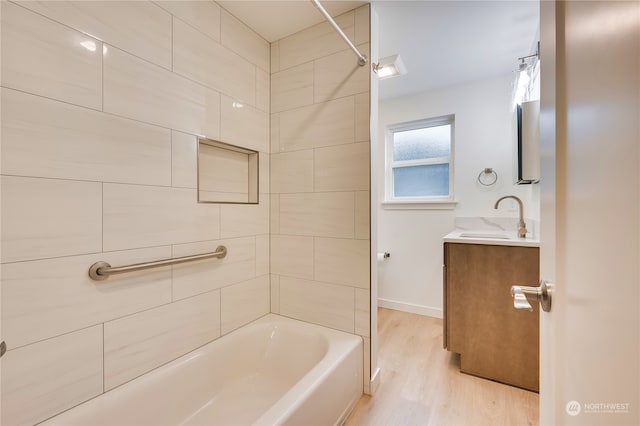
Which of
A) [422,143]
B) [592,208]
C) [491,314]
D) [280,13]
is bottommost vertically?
[491,314]

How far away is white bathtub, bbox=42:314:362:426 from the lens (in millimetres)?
1065

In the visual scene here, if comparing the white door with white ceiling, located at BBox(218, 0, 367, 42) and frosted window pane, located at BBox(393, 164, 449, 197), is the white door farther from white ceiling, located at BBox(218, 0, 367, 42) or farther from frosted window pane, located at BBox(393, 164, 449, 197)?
frosted window pane, located at BBox(393, 164, 449, 197)

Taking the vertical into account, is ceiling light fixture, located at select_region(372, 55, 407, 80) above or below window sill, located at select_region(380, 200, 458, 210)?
above

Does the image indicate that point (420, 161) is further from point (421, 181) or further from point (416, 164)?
point (421, 181)

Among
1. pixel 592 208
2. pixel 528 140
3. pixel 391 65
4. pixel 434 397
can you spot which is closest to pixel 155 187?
pixel 592 208

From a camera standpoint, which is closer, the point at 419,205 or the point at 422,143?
the point at 419,205

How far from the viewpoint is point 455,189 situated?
2.66m

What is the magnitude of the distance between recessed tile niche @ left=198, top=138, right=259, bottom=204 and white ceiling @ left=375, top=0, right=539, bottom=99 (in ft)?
4.17

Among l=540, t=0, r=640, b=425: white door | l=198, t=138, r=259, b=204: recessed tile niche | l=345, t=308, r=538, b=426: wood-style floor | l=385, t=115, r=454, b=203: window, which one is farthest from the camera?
l=385, t=115, r=454, b=203: window

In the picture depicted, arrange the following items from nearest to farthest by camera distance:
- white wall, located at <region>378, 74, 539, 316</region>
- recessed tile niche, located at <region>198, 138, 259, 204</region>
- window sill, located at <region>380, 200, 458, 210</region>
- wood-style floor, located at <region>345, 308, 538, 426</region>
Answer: wood-style floor, located at <region>345, 308, 538, 426</region> < recessed tile niche, located at <region>198, 138, 259, 204</region> < white wall, located at <region>378, 74, 539, 316</region> < window sill, located at <region>380, 200, 458, 210</region>

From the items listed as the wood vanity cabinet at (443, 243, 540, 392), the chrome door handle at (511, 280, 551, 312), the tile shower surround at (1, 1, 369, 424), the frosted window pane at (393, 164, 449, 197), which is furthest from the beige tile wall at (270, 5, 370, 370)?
the frosted window pane at (393, 164, 449, 197)

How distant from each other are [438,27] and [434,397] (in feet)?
7.86

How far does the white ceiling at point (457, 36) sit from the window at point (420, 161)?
525mm

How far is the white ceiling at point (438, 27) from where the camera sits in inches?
62.9
